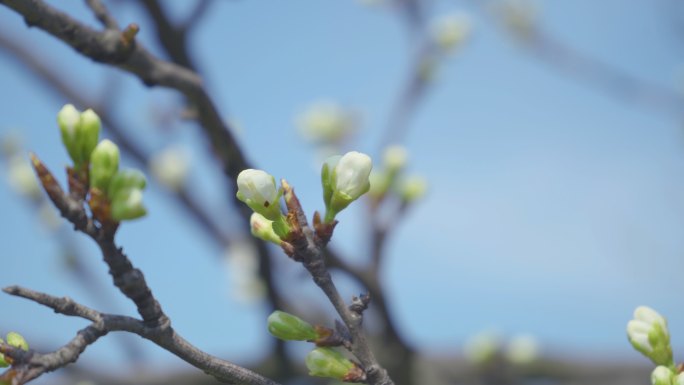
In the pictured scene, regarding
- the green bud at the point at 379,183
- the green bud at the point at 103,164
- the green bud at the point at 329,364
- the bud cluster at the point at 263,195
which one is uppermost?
the green bud at the point at 379,183

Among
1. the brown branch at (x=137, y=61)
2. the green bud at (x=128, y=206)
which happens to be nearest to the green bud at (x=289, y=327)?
the green bud at (x=128, y=206)

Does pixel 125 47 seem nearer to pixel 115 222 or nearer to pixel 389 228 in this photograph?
pixel 115 222

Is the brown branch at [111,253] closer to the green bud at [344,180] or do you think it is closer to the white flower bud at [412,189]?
the green bud at [344,180]

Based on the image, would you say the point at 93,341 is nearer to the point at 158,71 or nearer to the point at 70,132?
the point at 70,132

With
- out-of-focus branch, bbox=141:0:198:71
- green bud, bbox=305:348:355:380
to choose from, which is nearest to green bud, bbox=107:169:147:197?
green bud, bbox=305:348:355:380

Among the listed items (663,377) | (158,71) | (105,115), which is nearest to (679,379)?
(663,377)

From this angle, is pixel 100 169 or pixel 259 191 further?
pixel 259 191
